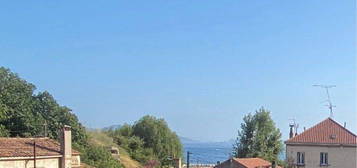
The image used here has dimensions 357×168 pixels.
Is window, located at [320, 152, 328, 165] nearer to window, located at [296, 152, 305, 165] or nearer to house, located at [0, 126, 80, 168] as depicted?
window, located at [296, 152, 305, 165]

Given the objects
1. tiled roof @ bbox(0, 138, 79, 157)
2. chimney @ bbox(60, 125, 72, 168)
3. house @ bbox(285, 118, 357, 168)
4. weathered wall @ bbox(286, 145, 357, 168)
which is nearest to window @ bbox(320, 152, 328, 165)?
house @ bbox(285, 118, 357, 168)

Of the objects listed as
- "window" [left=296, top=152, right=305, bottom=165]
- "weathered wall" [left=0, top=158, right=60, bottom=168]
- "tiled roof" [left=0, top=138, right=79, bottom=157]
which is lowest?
"window" [left=296, top=152, right=305, bottom=165]

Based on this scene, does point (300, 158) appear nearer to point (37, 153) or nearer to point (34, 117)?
point (34, 117)

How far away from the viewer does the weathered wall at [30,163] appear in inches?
1122

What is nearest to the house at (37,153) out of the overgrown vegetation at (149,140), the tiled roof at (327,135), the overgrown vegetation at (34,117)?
the overgrown vegetation at (34,117)

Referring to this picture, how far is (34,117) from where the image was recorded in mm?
41031

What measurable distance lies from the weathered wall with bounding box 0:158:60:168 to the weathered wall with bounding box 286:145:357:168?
17629mm

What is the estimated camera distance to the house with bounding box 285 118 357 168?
3994cm

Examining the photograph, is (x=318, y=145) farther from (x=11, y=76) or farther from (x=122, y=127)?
(x=122, y=127)

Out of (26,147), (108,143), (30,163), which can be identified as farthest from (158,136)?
(30,163)

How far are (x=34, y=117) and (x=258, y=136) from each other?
26.0 metres

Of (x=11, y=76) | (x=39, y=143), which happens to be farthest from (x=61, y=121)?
(x=39, y=143)

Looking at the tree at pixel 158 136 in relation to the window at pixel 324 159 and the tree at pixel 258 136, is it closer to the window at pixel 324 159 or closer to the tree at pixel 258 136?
the tree at pixel 258 136

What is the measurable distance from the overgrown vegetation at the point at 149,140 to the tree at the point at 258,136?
20.6 ft
